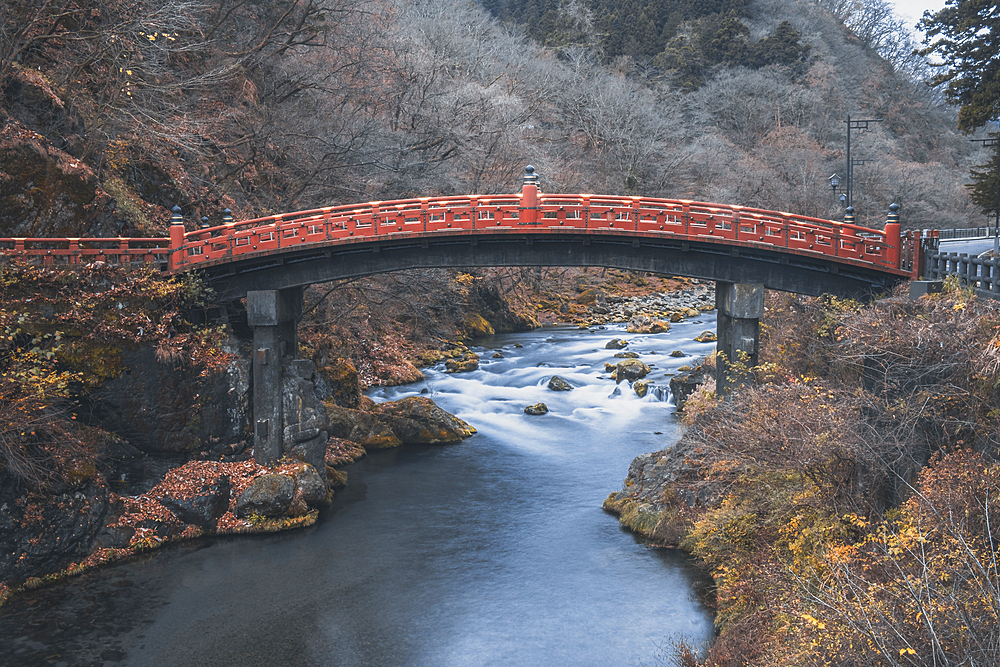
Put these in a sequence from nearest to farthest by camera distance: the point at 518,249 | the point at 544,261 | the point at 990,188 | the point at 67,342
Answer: the point at 67,342 → the point at 544,261 → the point at 518,249 → the point at 990,188

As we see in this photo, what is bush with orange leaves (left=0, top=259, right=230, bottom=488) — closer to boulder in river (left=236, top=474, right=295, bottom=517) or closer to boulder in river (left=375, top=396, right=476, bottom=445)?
boulder in river (left=236, top=474, right=295, bottom=517)

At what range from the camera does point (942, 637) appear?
8.90 meters

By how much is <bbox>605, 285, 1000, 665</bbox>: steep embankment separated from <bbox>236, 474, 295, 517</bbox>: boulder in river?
1108 cm

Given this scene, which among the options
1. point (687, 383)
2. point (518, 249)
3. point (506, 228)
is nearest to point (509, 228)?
point (506, 228)

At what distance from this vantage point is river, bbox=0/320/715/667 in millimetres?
15664

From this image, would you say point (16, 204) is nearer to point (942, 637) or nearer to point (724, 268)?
point (724, 268)

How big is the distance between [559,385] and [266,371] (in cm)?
1562

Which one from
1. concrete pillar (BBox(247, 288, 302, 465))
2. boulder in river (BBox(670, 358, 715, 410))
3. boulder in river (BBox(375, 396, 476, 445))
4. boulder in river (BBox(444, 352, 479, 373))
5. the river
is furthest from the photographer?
boulder in river (BBox(444, 352, 479, 373))

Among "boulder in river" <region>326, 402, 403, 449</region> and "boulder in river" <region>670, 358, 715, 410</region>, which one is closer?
"boulder in river" <region>326, 402, 403, 449</region>

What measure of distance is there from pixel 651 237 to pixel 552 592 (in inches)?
411

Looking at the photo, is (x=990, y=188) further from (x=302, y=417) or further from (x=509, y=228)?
(x=302, y=417)

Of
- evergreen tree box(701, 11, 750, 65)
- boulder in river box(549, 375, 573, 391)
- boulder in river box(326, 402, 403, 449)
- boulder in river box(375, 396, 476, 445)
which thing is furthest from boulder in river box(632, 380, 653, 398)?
evergreen tree box(701, 11, 750, 65)

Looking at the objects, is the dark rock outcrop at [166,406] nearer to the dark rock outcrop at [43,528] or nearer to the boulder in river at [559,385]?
the dark rock outcrop at [43,528]

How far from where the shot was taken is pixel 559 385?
35.6 metres
